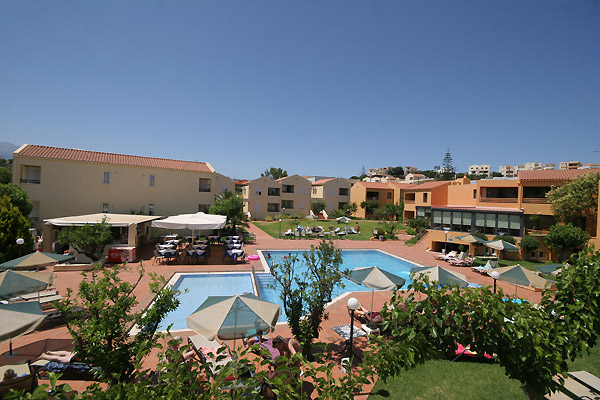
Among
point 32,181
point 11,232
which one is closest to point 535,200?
point 11,232

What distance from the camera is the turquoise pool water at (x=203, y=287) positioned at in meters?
11.9

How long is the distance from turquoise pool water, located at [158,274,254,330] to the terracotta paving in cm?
53

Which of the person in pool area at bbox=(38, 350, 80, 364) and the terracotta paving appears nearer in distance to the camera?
the person in pool area at bbox=(38, 350, 80, 364)

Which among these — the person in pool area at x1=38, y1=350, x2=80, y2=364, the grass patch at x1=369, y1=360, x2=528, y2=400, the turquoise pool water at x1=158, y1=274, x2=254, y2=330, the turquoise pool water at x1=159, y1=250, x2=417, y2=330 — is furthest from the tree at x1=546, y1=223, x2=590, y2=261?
the person in pool area at x1=38, y1=350, x2=80, y2=364

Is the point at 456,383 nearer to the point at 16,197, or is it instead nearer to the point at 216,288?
the point at 216,288

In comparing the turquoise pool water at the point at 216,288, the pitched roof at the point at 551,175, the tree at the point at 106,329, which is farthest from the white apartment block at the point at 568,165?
the tree at the point at 106,329

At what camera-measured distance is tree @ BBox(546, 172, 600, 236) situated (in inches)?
813

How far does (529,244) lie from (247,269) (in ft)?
65.0

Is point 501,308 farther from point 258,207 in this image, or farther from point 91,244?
point 258,207

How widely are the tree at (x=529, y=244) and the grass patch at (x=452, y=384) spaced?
17.4 m

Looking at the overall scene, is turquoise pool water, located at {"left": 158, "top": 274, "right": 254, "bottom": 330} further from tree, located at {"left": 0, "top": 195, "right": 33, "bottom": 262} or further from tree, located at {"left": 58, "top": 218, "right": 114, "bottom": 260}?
tree, located at {"left": 0, "top": 195, "right": 33, "bottom": 262}

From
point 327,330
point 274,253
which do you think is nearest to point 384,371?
point 327,330

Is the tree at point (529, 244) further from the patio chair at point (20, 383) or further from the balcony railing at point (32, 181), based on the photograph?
the balcony railing at point (32, 181)

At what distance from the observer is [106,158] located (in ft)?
85.5
